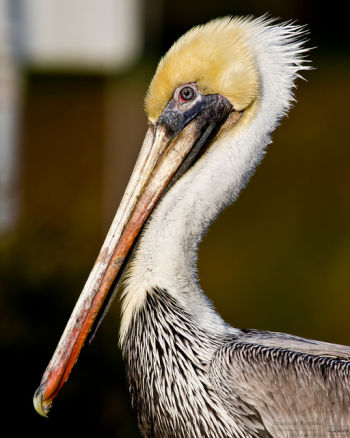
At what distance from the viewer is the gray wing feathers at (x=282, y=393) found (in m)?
3.17

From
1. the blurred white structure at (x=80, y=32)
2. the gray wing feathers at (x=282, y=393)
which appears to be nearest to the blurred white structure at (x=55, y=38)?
the blurred white structure at (x=80, y=32)

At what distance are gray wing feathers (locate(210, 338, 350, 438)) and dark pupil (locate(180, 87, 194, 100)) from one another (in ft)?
2.96

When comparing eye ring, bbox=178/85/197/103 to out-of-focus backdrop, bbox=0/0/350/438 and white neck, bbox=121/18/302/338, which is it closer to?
white neck, bbox=121/18/302/338

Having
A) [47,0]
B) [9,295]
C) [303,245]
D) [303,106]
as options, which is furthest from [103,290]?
[303,106]

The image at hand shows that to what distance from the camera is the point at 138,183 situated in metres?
3.40

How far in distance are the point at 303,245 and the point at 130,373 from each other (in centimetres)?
562

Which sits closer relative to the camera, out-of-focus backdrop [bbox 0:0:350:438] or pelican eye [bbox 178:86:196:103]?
pelican eye [bbox 178:86:196:103]

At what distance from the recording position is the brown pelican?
319 cm

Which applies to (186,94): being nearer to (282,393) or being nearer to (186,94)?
(186,94)

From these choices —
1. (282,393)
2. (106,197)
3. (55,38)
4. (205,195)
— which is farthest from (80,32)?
(282,393)

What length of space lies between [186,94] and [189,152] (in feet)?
0.67

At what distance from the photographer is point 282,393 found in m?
3.18

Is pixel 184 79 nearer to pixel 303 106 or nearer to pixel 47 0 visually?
pixel 47 0

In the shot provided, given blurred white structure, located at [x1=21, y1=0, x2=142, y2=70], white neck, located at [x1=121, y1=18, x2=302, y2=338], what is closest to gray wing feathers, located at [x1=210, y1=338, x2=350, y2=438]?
white neck, located at [x1=121, y1=18, x2=302, y2=338]
